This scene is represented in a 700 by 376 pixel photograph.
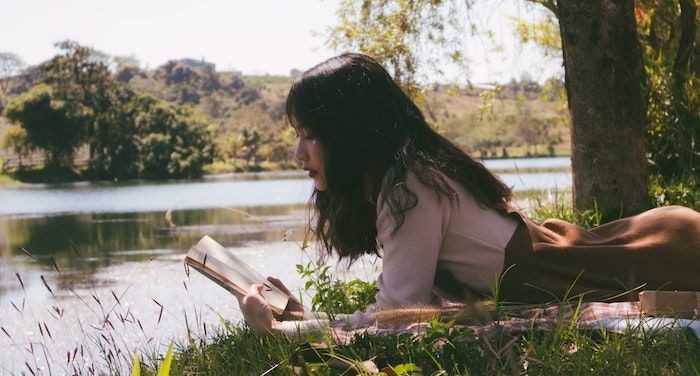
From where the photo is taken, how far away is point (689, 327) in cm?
192

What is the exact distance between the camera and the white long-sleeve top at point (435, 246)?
210 centimetres

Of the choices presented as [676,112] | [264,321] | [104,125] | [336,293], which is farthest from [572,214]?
[104,125]

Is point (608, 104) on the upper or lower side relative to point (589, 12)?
lower

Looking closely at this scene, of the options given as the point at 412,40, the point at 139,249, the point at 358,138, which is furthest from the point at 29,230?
the point at 358,138

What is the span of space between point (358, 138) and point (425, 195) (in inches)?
9.7

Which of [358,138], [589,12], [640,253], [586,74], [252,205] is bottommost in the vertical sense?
[252,205]

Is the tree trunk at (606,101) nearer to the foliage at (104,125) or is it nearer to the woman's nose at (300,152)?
the woman's nose at (300,152)

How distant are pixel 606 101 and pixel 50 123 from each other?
42739 millimetres

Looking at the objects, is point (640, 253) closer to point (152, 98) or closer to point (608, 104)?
point (608, 104)

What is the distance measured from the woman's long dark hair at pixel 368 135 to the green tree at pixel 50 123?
43295 mm

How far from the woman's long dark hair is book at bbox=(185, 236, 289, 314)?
329 millimetres

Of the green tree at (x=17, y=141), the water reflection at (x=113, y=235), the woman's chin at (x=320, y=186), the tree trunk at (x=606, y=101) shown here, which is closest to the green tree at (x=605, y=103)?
the tree trunk at (x=606, y=101)

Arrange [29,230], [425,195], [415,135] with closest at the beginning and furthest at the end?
[425,195] → [415,135] → [29,230]

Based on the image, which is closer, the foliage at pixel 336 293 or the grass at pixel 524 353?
the grass at pixel 524 353
